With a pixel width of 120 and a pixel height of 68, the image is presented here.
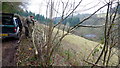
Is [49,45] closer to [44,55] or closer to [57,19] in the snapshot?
[44,55]

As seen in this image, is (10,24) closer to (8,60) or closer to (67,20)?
(8,60)

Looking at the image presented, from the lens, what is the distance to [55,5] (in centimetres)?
351

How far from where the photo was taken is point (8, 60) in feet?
18.8

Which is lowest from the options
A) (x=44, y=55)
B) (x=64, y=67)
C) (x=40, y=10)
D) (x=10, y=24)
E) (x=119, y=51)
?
(x=64, y=67)

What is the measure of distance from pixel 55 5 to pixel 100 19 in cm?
158

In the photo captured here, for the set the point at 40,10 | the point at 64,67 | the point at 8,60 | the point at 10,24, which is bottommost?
the point at 64,67

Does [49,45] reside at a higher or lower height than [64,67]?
higher

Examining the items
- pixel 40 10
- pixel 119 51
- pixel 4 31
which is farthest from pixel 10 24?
pixel 119 51

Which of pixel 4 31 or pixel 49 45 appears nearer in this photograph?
pixel 49 45

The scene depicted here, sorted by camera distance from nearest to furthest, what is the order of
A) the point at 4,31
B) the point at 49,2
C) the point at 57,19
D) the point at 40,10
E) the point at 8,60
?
the point at 49,2 → the point at 57,19 → the point at 40,10 → the point at 8,60 → the point at 4,31

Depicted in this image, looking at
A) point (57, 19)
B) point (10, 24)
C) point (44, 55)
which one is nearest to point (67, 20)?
point (57, 19)

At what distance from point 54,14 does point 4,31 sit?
242 inches

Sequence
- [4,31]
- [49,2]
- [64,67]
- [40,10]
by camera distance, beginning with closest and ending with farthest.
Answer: [49,2] < [40,10] < [64,67] < [4,31]

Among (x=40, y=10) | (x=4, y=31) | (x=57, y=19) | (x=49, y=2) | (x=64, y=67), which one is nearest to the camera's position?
(x=49, y=2)
